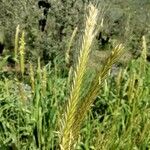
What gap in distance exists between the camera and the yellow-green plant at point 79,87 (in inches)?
38.6

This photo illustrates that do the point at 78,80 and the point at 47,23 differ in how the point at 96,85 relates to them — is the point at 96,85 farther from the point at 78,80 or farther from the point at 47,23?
the point at 47,23

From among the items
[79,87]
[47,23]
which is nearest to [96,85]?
[79,87]

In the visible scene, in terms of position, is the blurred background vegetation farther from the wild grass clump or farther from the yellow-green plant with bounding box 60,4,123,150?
the yellow-green plant with bounding box 60,4,123,150

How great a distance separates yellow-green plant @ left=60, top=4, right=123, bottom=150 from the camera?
0.98 m

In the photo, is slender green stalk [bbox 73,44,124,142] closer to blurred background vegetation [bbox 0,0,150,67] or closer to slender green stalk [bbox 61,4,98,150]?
slender green stalk [bbox 61,4,98,150]

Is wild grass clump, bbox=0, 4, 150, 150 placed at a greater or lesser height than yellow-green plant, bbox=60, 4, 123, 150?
lesser

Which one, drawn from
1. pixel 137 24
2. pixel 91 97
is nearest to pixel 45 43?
pixel 137 24

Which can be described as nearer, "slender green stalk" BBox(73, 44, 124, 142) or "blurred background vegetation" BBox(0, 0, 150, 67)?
"slender green stalk" BBox(73, 44, 124, 142)

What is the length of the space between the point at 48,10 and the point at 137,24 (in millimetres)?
2663

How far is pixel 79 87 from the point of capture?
1.00 meters

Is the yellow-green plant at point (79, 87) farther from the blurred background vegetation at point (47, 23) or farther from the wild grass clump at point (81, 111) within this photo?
the blurred background vegetation at point (47, 23)

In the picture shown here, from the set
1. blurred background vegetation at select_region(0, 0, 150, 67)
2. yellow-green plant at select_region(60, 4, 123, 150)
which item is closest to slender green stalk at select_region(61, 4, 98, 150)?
yellow-green plant at select_region(60, 4, 123, 150)

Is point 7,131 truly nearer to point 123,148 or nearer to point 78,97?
point 123,148

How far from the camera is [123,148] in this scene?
290 centimetres
